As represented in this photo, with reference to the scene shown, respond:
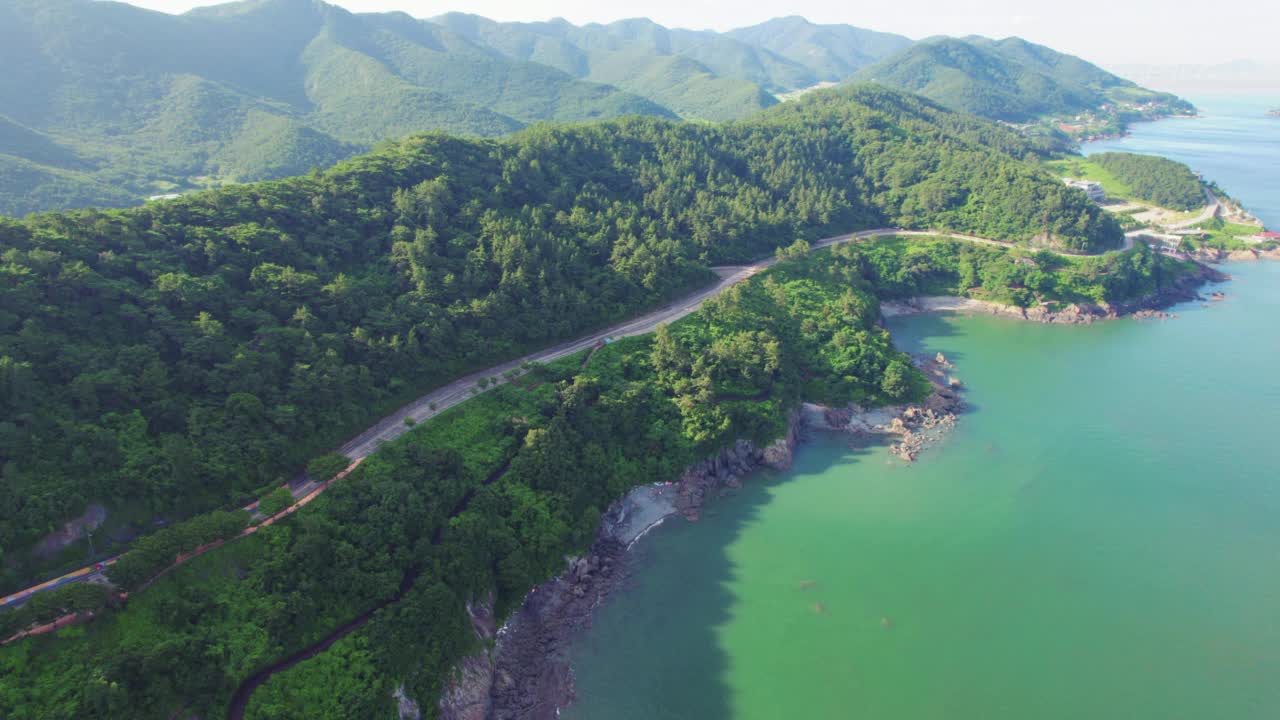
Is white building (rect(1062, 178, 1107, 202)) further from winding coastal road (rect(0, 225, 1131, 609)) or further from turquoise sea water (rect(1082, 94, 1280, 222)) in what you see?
winding coastal road (rect(0, 225, 1131, 609))

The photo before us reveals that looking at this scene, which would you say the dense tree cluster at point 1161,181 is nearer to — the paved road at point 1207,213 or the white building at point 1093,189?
the paved road at point 1207,213

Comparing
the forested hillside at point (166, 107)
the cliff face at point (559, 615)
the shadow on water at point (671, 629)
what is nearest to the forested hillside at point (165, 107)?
the forested hillside at point (166, 107)

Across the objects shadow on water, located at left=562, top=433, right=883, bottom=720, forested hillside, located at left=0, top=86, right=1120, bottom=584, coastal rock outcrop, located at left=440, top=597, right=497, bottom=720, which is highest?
forested hillside, located at left=0, top=86, right=1120, bottom=584

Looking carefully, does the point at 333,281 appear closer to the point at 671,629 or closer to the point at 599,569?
the point at 599,569

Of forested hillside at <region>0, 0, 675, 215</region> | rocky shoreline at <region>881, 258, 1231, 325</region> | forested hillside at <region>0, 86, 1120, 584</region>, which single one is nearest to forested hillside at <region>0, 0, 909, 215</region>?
forested hillside at <region>0, 0, 675, 215</region>

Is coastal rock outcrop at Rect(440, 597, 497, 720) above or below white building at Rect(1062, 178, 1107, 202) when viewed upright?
below

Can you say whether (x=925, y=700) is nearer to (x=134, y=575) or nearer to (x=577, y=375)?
(x=577, y=375)
